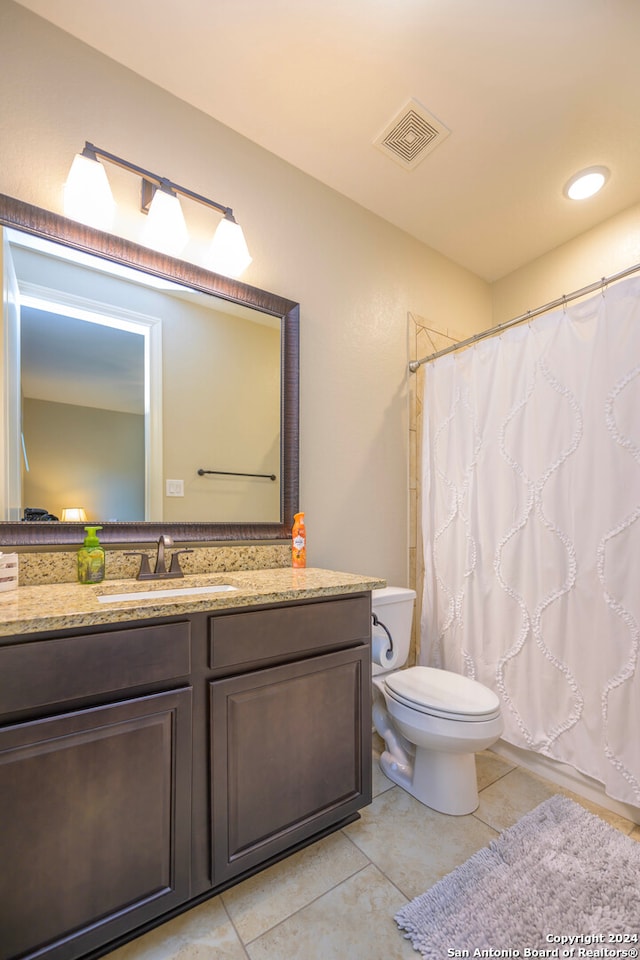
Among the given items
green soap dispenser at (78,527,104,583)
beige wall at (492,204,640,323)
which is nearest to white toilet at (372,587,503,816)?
green soap dispenser at (78,527,104,583)

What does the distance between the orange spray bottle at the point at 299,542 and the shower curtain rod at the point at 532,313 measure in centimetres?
115

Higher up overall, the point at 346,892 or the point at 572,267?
the point at 572,267

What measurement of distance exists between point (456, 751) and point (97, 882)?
43.0 inches

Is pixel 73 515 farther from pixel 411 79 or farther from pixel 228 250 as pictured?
pixel 411 79

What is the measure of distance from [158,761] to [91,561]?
611 mm

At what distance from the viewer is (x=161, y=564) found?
1.43m

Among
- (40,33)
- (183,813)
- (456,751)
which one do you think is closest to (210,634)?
(183,813)

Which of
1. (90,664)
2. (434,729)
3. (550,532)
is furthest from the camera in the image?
(550,532)

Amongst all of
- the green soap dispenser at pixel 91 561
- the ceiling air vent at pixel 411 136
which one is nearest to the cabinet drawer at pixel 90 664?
the green soap dispenser at pixel 91 561

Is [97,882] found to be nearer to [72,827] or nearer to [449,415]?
[72,827]

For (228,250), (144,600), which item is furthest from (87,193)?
(144,600)

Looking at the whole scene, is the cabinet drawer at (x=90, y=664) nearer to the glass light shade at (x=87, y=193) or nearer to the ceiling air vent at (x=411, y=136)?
the glass light shade at (x=87, y=193)

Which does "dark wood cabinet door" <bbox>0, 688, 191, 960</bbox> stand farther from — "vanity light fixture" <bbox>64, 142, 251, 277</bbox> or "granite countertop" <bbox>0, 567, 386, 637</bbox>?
"vanity light fixture" <bbox>64, 142, 251, 277</bbox>

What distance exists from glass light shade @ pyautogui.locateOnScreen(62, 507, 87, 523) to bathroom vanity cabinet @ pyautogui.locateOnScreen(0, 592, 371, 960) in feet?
1.78
